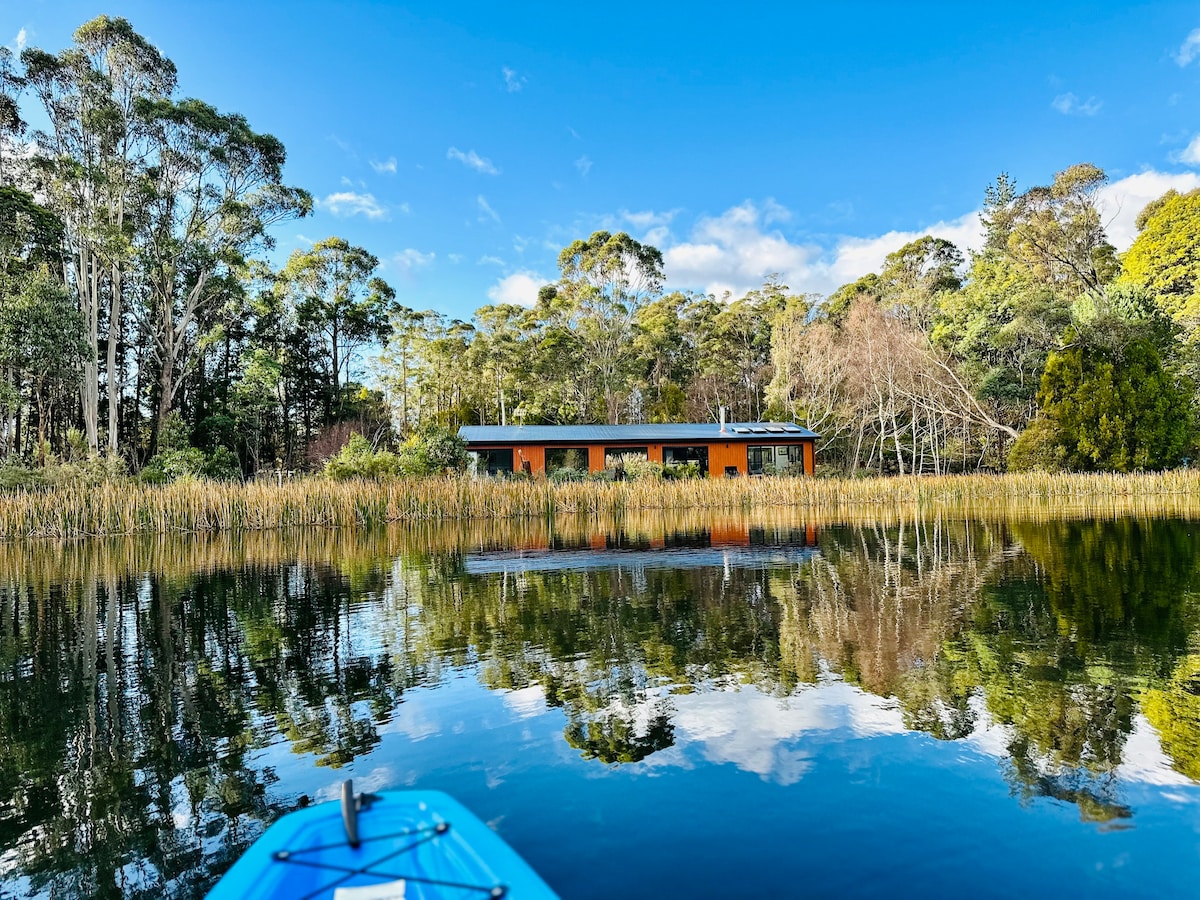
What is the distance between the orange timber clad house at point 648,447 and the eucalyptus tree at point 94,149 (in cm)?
1173

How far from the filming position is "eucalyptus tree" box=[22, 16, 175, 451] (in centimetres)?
2098

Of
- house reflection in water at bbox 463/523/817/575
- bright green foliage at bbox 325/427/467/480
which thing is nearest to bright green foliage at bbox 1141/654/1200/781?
house reflection in water at bbox 463/523/817/575

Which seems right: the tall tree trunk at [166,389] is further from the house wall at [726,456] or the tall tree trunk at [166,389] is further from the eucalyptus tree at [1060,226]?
the eucalyptus tree at [1060,226]

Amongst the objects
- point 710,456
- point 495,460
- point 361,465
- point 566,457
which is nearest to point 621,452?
point 566,457

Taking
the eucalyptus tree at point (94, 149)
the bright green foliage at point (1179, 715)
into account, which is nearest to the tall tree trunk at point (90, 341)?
the eucalyptus tree at point (94, 149)

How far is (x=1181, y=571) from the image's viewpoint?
7832 millimetres

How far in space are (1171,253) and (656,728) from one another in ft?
107

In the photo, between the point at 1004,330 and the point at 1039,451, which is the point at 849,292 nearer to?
the point at 1004,330

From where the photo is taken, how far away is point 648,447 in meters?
26.9

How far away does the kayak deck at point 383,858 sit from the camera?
178cm

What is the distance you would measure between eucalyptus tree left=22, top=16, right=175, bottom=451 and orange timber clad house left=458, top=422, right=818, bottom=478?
1173cm

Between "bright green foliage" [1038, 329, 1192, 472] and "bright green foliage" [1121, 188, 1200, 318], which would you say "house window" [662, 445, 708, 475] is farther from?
"bright green foliage" [1121, 188, 1200, 318]

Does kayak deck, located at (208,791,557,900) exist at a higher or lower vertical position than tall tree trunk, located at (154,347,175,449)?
lower

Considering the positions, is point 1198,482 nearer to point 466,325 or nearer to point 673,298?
point 673,298
